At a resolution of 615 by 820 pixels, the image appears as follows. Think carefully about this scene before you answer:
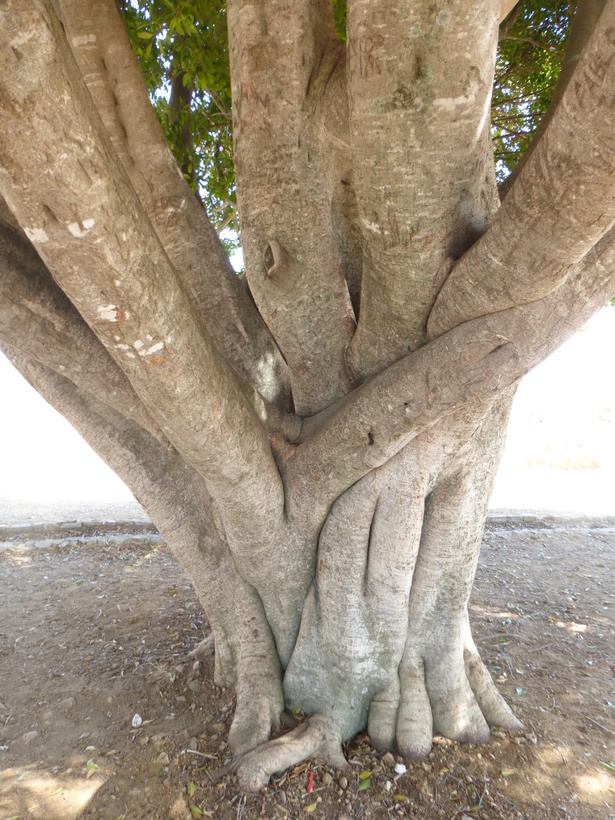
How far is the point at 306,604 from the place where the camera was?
10.3 feet

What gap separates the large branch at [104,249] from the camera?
1505 mm

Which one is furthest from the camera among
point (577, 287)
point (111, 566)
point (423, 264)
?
point (111, 566)

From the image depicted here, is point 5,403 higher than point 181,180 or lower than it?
higher

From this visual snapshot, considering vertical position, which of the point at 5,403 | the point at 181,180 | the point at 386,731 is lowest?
the point at 386,731

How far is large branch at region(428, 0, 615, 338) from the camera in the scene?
5.26 ft

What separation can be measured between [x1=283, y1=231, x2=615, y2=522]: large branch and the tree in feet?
0.04

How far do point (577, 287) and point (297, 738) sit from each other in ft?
7.90

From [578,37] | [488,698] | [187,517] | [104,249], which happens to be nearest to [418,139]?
[104,249]

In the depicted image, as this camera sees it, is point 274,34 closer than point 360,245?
Yes

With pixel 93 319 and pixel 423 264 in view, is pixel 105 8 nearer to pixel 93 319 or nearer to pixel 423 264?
pixel 93 319

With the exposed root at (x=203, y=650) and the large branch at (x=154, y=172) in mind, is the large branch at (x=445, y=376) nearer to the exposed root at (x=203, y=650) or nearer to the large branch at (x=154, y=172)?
the large branch at (x=154, y=172)

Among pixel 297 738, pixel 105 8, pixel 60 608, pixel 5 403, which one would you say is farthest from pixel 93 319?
pixel 5 403

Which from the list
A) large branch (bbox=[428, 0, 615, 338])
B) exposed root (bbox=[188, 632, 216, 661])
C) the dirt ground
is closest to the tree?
large branch (bbox=[428, 0, 615, 338])

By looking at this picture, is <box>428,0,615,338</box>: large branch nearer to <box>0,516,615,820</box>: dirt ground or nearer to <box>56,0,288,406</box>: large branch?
<box>56,0,288,406</box>: large branch
